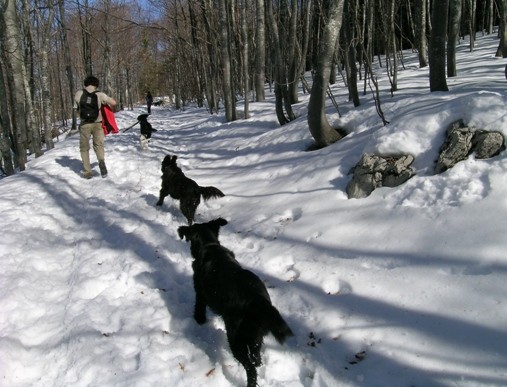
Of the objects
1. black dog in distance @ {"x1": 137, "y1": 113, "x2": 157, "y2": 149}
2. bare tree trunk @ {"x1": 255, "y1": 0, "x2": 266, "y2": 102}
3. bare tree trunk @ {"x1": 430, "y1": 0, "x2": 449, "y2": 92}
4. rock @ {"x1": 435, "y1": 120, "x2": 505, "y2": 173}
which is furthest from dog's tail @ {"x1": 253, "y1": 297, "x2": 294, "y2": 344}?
bare tree trunk @ {"x1": 255, "y1": 0, "x2": 266, "y2": 102}

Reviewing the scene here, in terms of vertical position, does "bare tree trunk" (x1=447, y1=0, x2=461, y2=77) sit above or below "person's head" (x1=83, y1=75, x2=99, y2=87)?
above

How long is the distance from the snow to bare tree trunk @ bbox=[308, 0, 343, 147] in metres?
0.78

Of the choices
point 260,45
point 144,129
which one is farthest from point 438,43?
point 260,45

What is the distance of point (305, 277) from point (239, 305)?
1471 mm

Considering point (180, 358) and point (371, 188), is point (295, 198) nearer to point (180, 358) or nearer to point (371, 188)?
point (371, 188)

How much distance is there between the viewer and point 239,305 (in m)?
2.85

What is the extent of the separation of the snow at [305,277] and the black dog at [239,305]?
0.96ft

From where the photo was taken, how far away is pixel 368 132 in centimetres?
711

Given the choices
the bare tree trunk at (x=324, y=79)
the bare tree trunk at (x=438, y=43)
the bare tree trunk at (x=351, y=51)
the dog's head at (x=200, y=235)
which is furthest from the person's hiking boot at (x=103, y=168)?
the bare tree trunk at (x=438, y=43)

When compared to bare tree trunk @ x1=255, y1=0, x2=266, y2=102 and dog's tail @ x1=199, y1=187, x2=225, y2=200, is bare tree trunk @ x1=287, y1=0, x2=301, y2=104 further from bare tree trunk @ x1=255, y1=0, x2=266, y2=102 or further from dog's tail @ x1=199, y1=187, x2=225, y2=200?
dog's tail @ x1=199, y1=187, x2=225, y2=200

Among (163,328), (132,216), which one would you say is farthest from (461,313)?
(132,216)

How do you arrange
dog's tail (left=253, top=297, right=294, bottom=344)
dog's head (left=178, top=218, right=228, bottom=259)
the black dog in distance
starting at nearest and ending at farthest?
dog's tail (left=253, top=297, right=294, bottom=344)
dog's head (left=178, top=218, right=228, bottom=259)
the black dog in distance

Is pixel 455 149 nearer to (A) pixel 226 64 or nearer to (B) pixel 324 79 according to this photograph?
(B) pixel 324 79

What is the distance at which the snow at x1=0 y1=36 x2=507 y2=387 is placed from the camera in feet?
9.52
